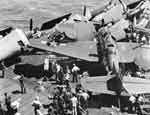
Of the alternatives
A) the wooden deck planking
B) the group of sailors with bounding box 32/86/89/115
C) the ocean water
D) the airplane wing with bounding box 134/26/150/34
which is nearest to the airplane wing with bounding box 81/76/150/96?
the group of sailors with bounding box 32/86/89/115

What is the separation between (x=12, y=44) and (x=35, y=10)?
111 feet

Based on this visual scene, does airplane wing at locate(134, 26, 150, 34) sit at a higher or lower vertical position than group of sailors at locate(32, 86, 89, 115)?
higher

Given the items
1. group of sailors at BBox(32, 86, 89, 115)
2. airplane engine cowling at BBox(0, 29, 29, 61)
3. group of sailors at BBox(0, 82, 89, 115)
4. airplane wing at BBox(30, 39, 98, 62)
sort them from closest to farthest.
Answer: group of sailors at BBox(0, 82, 89, 115), group of sailors at BBox(32, 86, 89, 115), airplane wing at BBox(30, 39, 98, 62), airplane engine cowling at BBox(0, 29, 29, 61)

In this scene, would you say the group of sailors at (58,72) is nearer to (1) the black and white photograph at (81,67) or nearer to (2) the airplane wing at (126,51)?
(1) the black and white photograph at (81,67)

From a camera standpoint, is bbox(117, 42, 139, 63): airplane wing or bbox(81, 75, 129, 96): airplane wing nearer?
bbox(81, 75, 129, 96): airplane wing

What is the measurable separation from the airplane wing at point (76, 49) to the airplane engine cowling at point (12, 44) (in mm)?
1091

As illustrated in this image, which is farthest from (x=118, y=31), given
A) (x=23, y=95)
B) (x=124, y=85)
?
(x=23, y=95)

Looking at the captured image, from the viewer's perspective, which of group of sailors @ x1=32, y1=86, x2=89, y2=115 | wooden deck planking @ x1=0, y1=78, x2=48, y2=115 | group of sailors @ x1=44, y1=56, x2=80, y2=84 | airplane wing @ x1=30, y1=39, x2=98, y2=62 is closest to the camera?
Result: group of sailors @ x1=32, y1=86, x2=89, y2=115

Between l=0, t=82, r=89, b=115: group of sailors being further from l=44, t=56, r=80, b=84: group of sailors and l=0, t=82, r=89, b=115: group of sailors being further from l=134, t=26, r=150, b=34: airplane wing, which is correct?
l=134, t=26, r=150, b=34: airplane wing

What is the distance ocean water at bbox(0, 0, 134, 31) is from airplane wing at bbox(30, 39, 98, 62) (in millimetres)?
24574

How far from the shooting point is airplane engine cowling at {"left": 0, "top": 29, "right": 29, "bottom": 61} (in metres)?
32.2

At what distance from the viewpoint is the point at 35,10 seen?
65.4 m

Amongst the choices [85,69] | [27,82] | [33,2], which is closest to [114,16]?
[85,69]

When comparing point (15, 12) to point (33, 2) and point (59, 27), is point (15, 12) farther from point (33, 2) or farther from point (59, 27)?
point (59, 27)
